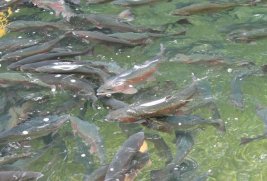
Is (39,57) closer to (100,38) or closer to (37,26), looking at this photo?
(100,38)

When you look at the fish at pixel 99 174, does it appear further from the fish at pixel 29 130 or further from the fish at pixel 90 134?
the fish at pixel 29 130

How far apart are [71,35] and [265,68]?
203 centimetres

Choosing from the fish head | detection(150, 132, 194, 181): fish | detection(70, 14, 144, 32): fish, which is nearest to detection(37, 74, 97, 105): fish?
the fish head

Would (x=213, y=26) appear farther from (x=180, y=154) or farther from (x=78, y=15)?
(x=180, y=154)

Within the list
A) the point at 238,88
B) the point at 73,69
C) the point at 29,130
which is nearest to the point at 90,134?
the point at 29,130

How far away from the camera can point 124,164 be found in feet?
10.5

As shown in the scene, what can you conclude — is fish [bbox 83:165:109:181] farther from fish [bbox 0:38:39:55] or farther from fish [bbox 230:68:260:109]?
fish [bbox 0:38:39:55]

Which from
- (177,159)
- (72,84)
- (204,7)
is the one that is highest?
(204,7)

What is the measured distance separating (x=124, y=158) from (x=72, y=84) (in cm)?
122

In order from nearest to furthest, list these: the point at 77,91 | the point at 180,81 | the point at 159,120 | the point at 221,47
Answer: the point at 159,120, the point at 77,91, the point at 180,81, the point at 221,47

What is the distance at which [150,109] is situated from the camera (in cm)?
367

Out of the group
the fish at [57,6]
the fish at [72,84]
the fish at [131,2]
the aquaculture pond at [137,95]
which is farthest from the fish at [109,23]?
the fish at [72,84]

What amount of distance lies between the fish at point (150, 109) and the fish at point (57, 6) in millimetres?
2207

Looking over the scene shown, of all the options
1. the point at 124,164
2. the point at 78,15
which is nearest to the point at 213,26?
the point at 78,15
